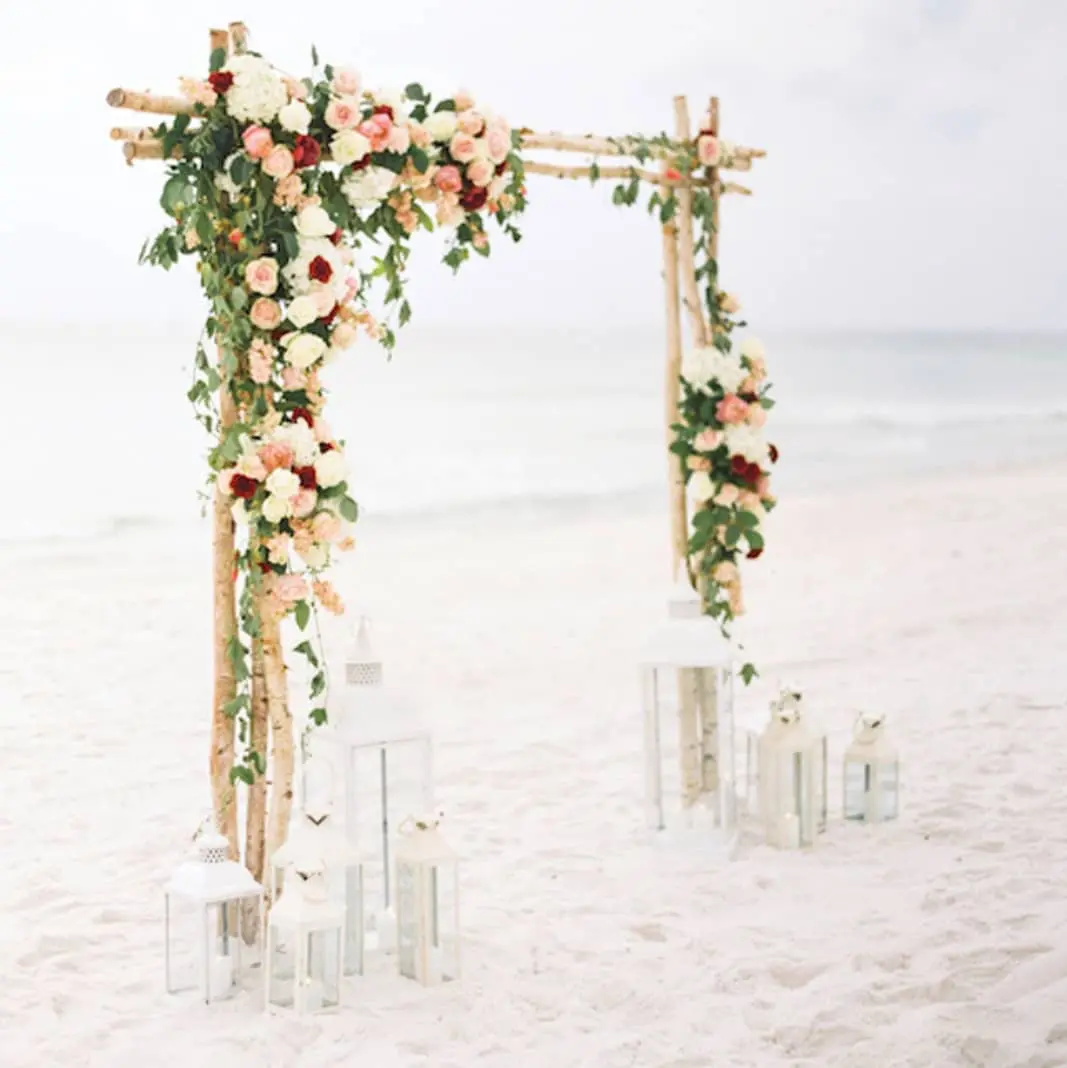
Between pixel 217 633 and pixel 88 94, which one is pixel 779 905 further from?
pixel 88 94

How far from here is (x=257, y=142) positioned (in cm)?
319

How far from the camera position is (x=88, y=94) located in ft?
55.4

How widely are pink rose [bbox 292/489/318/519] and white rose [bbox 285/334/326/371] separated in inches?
10.0

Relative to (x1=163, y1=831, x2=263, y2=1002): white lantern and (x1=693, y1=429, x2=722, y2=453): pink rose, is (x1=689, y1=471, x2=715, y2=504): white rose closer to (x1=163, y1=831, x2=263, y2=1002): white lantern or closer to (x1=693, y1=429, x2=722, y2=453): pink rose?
(x1=693, y1=429, x2=722, y2=453): pink rose

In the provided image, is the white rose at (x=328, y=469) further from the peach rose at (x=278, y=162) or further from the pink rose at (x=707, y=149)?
the pink rose at (x=707, y=149)

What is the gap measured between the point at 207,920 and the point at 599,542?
1014 centimetres

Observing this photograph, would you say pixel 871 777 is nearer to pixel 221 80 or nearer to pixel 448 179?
pixel 448 179

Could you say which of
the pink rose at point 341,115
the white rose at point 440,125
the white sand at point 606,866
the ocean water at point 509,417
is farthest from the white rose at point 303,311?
the ocean water at point 509,417

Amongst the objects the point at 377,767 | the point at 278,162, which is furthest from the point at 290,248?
the point at 377,767

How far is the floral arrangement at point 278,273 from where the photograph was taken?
324 centimetres

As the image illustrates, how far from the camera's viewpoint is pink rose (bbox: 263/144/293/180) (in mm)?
3211

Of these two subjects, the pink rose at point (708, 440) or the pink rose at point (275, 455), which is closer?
the pink rose at point (275, 455)

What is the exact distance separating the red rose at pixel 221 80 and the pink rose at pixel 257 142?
0.10 m

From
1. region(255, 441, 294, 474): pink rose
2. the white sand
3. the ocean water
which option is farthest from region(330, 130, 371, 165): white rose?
the ocean water
